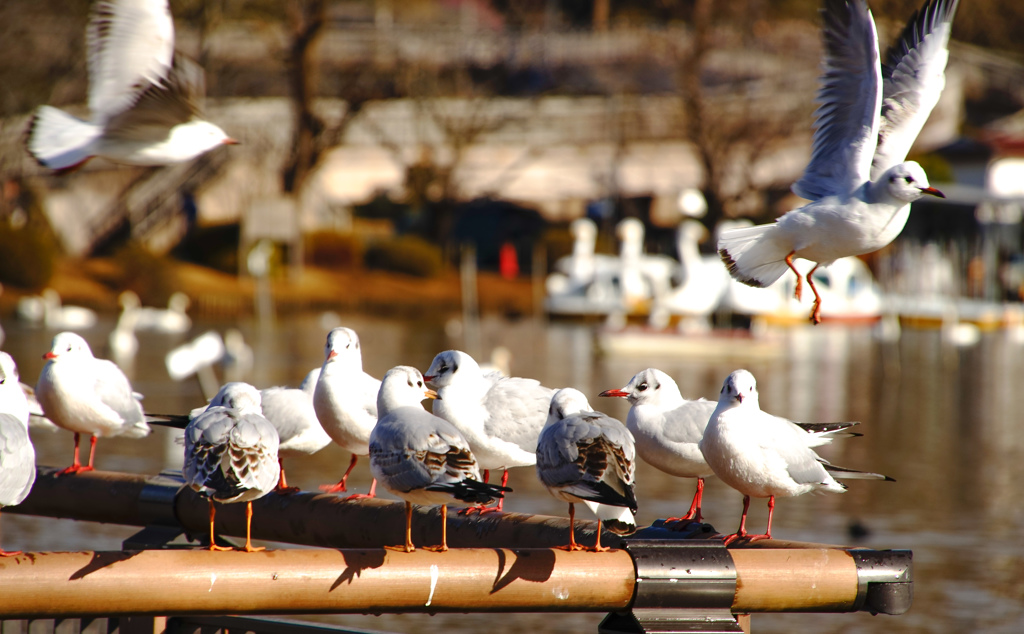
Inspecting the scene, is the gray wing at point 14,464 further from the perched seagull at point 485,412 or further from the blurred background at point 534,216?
the blurred background at point 534,216

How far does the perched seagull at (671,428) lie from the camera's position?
5.65 metres

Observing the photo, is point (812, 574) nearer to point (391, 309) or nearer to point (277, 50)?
point (391, 309)

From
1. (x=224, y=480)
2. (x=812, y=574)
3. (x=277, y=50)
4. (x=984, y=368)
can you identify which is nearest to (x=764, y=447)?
(x=812, y=574)

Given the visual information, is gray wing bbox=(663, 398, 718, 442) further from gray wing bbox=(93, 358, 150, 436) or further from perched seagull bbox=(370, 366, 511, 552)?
gray wing bbox=(93, 358, 150, 436)

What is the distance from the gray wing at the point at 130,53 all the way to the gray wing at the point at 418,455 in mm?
3153

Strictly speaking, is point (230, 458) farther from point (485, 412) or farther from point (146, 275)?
point (146, 275)

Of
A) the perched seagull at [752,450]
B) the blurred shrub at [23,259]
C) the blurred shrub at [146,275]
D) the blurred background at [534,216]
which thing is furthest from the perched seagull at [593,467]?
the blurred shrub at [23,259]

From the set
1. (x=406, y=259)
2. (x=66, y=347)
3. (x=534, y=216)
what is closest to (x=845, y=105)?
(x=66, y=347)

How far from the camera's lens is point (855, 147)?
6078 millimetres

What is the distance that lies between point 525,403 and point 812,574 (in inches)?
83.9

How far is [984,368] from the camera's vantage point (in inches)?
1308

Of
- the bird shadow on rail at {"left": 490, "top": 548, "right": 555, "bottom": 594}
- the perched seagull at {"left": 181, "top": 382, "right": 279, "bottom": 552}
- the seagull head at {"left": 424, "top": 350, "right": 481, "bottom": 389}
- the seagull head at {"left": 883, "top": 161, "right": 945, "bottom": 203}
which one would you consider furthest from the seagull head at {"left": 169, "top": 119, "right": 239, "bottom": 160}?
the bird shadow on rail at {"left": 490, "top": 548, "right": 555, "bottom": 594}

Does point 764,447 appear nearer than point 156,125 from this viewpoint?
Yes

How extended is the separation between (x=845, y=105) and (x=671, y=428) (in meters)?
1.70
